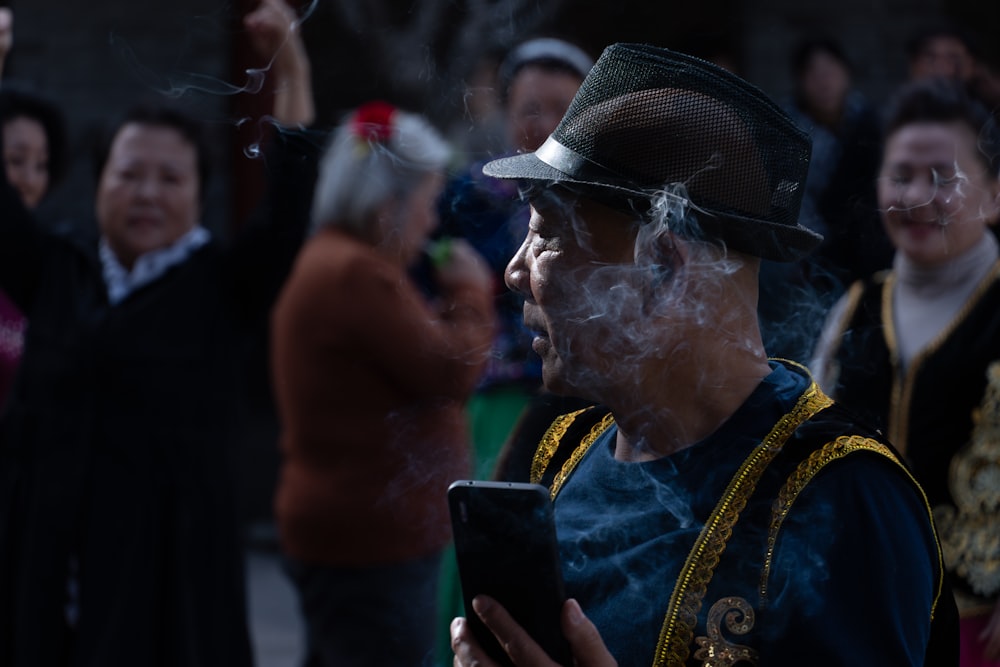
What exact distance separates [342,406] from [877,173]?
1526 millimetres

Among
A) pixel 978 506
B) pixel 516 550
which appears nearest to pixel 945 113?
pixel 978 506

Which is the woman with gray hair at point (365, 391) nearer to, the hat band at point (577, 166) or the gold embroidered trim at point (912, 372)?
the gold embroidered trim at point (912, 372)

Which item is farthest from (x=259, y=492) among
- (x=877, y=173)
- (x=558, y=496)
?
(x=558, y=496)

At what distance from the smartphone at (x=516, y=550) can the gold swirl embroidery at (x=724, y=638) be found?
17 centimetres

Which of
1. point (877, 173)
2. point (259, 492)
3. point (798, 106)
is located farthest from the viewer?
point (259, 492)

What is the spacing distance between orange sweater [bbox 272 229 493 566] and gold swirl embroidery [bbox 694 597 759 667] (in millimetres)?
1776

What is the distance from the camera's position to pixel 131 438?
3.46m

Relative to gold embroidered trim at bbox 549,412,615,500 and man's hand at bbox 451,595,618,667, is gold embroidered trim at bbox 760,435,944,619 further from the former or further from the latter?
gold embroidered trim at bbox 549,412,615,500

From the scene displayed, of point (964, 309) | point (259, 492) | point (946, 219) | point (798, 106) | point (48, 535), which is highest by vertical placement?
point (798, 106)

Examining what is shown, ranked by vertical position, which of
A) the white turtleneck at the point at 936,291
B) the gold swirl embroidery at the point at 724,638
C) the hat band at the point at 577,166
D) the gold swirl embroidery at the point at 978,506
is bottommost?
the gold swirl embroidery at the point at 978,506

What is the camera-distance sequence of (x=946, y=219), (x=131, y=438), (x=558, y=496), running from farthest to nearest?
(x=131, y=438) → (x=946, y=219) → (x=558, y=496)

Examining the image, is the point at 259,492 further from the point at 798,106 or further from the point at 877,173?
the point at 877,173

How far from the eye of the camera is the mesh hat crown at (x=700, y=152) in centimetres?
160

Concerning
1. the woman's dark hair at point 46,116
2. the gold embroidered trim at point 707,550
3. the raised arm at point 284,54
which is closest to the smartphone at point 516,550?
the gold embroidered trim at point 707,550
